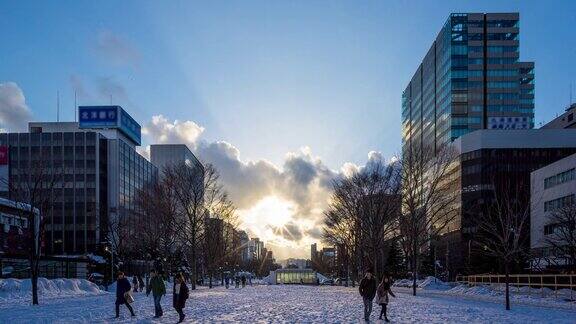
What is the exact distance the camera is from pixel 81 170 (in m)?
112

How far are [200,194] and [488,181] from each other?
60.3 meters

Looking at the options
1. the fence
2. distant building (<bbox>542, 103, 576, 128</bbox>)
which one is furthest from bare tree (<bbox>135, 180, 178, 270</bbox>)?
distant building (<bbox>542, 103, 576, 128</bbox>)

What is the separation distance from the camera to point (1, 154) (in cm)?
8650

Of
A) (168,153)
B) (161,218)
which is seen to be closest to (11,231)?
(161,218)

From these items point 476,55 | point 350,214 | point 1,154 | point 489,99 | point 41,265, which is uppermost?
point 476,55

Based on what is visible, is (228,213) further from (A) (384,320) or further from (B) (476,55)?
(B) (476,55)

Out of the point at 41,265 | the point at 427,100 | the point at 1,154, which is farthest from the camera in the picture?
the point at 427,100

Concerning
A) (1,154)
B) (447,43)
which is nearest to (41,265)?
(1,154)

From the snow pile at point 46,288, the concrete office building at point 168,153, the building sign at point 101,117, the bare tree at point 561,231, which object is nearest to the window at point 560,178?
the bare tree at point 561,231

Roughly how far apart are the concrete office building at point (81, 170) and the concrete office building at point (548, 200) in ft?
220

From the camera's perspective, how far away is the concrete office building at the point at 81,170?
110 m

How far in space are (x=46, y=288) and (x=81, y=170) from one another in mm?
74319

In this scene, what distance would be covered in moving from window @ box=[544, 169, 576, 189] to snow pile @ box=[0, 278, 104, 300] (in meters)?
49.2

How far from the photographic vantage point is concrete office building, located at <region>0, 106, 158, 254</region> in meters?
110
